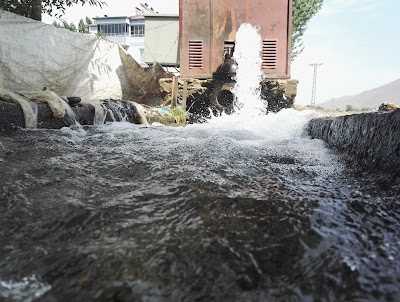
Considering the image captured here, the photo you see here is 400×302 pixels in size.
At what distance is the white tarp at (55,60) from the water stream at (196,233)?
5.76 metres

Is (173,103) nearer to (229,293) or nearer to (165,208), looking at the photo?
(165,208)

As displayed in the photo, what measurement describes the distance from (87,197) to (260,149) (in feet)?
6.34

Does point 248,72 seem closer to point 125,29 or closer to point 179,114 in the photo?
point 179,114

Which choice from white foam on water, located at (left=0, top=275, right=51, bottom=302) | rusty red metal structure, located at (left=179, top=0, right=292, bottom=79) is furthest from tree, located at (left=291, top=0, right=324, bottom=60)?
white foam on water, located at (left=0, top=275, right=51, bottom=302)

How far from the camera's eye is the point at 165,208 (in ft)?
4.83

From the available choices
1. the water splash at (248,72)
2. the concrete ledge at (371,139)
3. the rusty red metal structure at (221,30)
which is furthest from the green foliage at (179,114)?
the concrete ledge at (371,139)

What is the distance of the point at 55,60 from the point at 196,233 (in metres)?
7.83

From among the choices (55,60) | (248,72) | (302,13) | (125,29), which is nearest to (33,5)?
(55,60)

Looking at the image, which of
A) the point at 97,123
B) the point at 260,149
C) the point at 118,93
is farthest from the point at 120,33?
the point at 260,149

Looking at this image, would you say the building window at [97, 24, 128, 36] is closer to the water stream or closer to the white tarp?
the white tarp

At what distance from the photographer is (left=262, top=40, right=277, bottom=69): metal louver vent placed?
30.2 ft

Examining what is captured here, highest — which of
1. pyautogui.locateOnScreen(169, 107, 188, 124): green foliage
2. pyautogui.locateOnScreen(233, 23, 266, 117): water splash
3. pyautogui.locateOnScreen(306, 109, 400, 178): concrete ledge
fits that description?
pyautogui.locateOnScreen(233, 23, 266, 117): water splash

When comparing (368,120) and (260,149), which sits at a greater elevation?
(368,120)

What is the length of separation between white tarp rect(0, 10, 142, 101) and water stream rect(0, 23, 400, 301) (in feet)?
18.9
